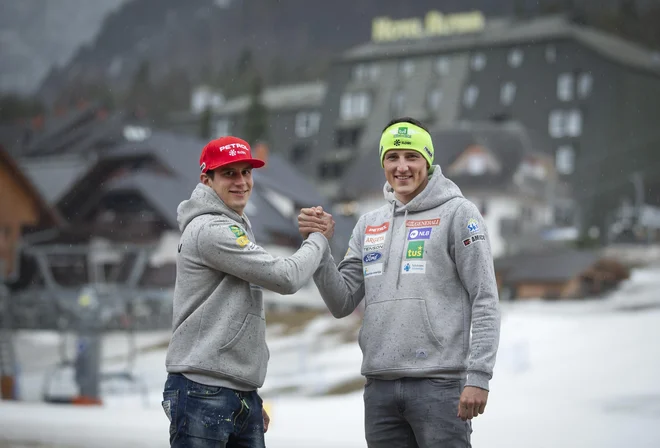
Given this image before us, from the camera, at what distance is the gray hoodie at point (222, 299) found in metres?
2.31

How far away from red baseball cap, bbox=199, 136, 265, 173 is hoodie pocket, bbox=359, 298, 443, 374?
0.63 meters

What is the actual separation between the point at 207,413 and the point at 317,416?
6.22 meters

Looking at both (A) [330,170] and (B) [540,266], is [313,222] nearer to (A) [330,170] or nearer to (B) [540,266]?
(B) [540,266]

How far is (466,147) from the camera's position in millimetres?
12031

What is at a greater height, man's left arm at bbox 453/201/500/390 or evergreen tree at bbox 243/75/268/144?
evergreen tree at bbox 243/75/268/144

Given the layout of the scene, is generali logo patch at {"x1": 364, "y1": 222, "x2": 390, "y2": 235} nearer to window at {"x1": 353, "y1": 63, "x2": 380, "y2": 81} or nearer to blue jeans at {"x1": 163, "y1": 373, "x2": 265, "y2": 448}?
blue jeans at {"x1": 163, "y1": 373, "x2": 265, "y2": 448}

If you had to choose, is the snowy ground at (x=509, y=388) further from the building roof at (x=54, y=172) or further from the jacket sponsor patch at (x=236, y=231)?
the jacket sponsor patch at (x=236, y=231)

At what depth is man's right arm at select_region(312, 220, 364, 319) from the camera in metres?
2.63

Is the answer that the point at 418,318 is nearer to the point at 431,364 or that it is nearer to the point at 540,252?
the point at 431,364

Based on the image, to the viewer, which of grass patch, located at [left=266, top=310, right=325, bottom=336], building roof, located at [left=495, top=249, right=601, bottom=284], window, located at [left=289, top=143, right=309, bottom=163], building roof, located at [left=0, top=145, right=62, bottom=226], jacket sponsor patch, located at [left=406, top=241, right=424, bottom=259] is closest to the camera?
jacket sponsor patch, located at [left=406, top=241, right=424, bottom=259]

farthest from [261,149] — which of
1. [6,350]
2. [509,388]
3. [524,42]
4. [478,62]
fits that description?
[509,388]

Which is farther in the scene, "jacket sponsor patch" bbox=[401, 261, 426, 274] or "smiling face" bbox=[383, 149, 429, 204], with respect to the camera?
"smiling face" bbox=[383, 149, 429, 204]

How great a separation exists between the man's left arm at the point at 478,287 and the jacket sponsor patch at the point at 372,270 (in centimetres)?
25

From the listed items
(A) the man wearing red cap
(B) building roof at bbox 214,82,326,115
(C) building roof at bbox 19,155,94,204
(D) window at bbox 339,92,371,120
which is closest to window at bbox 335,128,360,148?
(D) window at bbox 339,92,371,120
